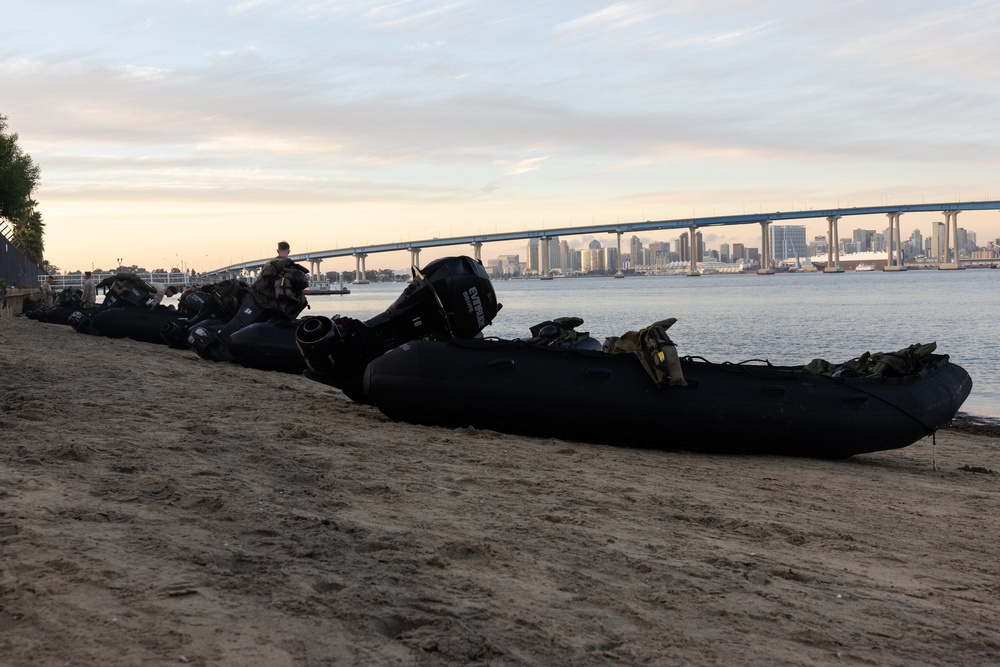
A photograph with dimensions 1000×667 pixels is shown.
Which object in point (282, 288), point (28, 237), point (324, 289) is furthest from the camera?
point (324, 289)

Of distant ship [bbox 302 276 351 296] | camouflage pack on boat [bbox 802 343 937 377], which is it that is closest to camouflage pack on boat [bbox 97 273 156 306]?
camouflage pack on boat [bbox 802 343 937 377]

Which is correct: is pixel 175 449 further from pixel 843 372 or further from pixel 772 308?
pixel 772 308

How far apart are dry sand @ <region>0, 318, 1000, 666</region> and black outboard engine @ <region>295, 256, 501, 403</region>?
4.35 feet

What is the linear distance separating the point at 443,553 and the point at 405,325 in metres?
4.56

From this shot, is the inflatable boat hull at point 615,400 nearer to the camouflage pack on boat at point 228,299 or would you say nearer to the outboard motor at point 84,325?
the camouflage pack on boat at point 228,299

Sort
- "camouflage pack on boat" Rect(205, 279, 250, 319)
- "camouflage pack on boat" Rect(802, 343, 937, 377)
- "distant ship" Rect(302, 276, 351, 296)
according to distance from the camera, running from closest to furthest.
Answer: "camouflage pack on boat" Rect(802, 343, 937, 377) → "camouflage pack on boat" Rect(205, 279, 250, 319) → "distant ship" Rect(302, 276, 351, 296)

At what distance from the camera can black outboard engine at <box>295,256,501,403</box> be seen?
25.9 ft

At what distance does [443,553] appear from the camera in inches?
144

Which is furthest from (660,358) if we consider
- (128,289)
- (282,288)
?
(128,289)

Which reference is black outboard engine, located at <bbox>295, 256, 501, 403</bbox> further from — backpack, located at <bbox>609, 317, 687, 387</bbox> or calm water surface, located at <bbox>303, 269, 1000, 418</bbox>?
calm water surface, located at <bbox>303, 269, 1000, 418</bbox>

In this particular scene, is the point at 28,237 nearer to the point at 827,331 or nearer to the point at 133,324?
the point at 133,324

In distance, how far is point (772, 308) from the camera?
48.4 meters

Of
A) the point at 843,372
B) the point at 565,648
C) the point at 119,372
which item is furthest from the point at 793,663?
the point at 119,372

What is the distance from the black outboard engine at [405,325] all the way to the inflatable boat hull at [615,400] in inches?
24.1
